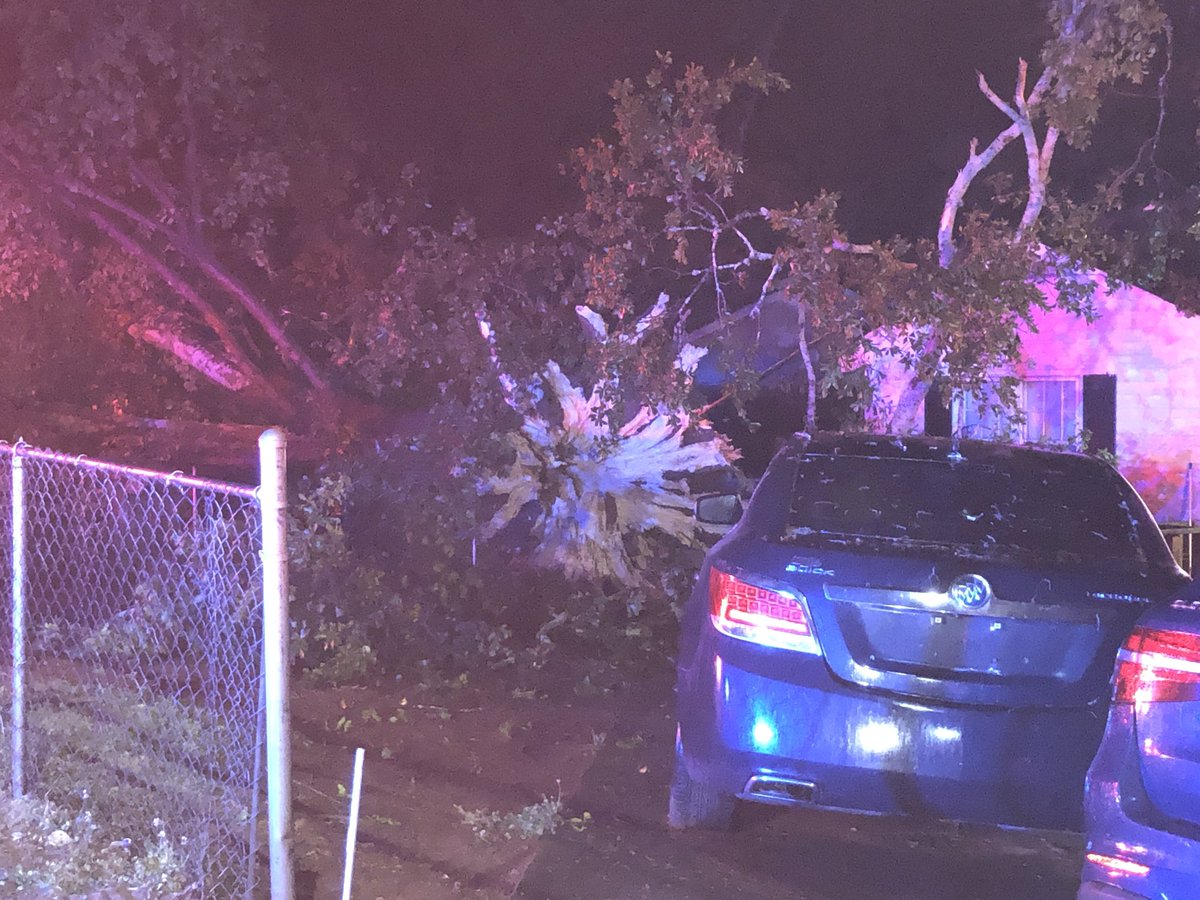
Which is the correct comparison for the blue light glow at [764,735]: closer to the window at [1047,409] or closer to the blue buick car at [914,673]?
the blue buick car at [914,673]

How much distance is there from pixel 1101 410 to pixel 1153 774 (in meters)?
10.6

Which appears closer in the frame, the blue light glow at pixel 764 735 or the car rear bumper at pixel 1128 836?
the car rear bumper at pixel 1128 836

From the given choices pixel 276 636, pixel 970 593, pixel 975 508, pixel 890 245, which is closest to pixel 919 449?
pixel 975 508

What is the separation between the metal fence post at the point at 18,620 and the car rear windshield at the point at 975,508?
291 centimetres

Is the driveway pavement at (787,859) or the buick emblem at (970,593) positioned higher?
the buick emblem at (970,593)

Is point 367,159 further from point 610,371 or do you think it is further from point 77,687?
point 77,687

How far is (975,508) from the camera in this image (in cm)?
452

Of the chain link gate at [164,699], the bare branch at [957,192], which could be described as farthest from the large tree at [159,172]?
the bare branch at [957,192]

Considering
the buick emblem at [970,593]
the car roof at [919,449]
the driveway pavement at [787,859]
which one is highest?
the car roof at [919,449]

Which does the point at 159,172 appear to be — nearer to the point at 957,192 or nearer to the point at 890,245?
the point at 890,245

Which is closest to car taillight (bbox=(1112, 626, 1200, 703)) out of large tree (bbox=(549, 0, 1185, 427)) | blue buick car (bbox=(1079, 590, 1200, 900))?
blue buick car (bbox=(1079, 590, 1200, 900))

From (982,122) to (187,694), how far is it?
1669cm

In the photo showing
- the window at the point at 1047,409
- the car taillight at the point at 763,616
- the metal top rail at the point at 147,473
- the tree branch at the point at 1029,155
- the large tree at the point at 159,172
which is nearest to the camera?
the metal top rail at the point at 147,473

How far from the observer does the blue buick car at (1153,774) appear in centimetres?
278
